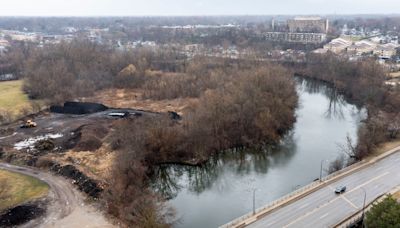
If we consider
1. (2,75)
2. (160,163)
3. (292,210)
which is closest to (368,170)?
(292,210)

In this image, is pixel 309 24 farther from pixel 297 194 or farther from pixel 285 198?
pixel 285 198

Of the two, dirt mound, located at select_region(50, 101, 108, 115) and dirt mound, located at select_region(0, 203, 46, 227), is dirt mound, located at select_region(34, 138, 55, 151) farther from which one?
dirt mound, located at select_region(50, 101, 108, 115)

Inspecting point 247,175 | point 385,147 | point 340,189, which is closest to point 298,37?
point 385,147

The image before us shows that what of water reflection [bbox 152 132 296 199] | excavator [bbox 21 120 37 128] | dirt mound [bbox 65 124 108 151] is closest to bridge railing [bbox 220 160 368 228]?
water reflection [bbox 152 132 296 199]

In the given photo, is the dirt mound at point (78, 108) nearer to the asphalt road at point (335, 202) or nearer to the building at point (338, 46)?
the asphalt road at point (335, 202)

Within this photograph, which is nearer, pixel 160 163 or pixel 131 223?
pixel 131 223

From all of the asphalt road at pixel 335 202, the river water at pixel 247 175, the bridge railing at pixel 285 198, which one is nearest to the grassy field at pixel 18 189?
the river water at pixel 247 175

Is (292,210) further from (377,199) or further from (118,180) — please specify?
(118,180)
